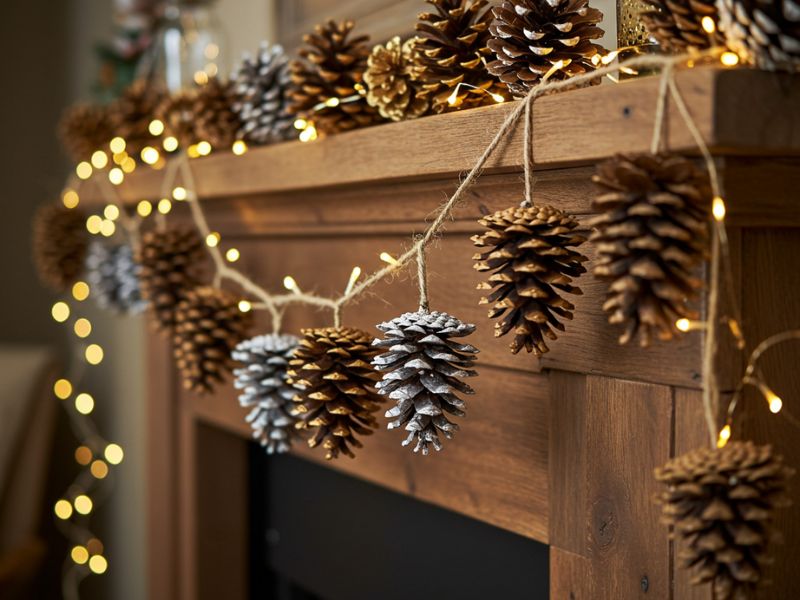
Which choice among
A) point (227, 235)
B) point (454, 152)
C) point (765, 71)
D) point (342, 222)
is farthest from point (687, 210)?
point (227, 235)

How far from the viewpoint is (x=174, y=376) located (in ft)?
4.62

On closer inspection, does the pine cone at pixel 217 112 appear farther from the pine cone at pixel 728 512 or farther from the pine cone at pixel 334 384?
the pine cone at pixel 728 512

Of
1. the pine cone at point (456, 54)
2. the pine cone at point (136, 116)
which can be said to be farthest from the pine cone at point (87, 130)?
the pine cone at point (456, 54)

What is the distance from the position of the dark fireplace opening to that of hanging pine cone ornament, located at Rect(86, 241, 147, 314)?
0.31 m

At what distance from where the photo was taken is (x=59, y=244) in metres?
1.34

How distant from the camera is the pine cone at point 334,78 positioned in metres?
0.79

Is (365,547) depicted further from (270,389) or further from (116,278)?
(116,278)

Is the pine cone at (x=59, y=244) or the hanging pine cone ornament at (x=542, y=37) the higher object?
the hanging pine cone ornament at (x=542, y=37)

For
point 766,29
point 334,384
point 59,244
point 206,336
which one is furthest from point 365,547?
point 766,29

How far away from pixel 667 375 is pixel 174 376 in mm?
994

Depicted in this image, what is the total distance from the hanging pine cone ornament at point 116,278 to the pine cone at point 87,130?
16 centimetres

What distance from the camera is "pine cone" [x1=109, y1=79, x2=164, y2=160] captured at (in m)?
1.22

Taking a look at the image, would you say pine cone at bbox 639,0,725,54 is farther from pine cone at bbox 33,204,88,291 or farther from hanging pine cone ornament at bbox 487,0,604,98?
pine cone at bbox 33,204,88,291

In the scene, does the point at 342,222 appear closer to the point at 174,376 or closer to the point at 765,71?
the point at 765,71
